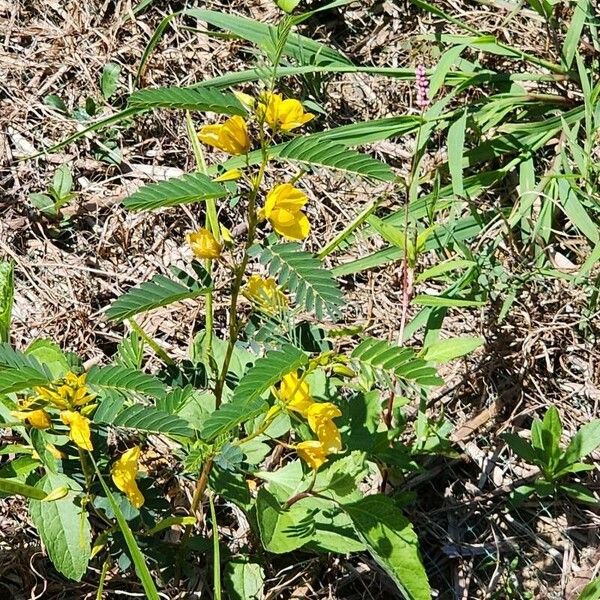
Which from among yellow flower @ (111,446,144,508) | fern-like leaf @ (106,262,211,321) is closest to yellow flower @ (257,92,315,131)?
fern-like leaf @ (106,262,211,321)

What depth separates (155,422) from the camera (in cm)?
163

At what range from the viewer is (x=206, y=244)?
1.60 metres

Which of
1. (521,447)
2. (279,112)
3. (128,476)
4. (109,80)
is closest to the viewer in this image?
(279,112)

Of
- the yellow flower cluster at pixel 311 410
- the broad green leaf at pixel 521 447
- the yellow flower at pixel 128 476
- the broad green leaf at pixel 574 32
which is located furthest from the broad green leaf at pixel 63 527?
the broad green leaf at pixel 574 32

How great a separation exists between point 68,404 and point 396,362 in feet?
1.77

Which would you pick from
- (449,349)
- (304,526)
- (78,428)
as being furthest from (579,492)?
(78,428)

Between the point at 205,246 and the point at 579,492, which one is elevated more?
the point at 205,246

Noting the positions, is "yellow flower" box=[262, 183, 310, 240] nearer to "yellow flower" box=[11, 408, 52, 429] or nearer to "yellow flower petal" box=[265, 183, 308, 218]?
"yellow flower petal" box=[265, 183, 308, 218]

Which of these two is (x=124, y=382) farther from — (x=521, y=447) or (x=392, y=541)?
(x=521, y=447)

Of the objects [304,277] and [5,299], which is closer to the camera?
[304,277]

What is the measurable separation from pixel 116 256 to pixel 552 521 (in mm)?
1275

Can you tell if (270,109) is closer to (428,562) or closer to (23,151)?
A: (428,562)

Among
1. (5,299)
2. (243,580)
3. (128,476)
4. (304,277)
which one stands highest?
(304,277)

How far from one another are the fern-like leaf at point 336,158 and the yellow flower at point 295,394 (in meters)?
0.35
